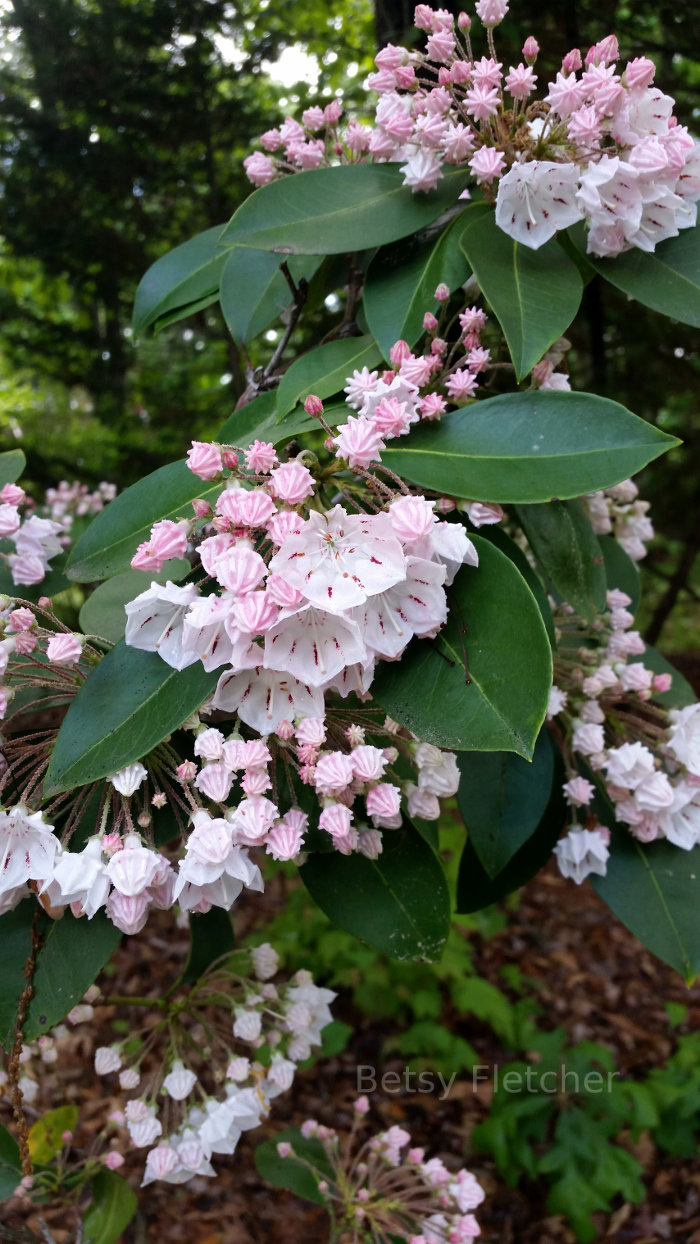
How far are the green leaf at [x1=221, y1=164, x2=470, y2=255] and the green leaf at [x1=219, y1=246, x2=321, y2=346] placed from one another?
5.4 inches

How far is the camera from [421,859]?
90cm

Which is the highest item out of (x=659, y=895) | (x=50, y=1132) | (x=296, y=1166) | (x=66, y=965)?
(x=66, y=965)

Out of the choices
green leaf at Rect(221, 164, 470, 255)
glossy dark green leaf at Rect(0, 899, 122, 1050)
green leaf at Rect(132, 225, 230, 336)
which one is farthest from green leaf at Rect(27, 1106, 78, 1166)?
green leaf at Rect(221, 164, 470, 255)

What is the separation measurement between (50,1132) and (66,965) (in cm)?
79

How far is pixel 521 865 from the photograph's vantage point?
46.3 inches

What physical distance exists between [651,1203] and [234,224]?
8.33 feet

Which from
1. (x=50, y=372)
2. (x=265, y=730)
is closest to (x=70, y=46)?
(x=50, y=372)

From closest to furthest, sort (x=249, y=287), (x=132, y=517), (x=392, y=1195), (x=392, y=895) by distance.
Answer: (x=132, y=517)
(x=392, y=895)
(x=249, y=287)
(x=392, y=1195)

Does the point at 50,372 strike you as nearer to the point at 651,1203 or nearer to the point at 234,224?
the point at 234,224

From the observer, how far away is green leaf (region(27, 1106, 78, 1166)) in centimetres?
137

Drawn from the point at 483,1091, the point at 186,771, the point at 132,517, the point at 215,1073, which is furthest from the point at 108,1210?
the point at 483,1091

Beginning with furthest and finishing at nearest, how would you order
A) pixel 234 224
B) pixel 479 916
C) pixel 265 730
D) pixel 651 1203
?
pixel 479 916 → pixel 651 1203 → pixel 234 224 → pixel 265 730

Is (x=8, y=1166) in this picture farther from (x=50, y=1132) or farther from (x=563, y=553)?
(x=563, y=553)

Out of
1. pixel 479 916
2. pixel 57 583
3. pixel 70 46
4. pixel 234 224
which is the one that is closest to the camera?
pixel 234 224
